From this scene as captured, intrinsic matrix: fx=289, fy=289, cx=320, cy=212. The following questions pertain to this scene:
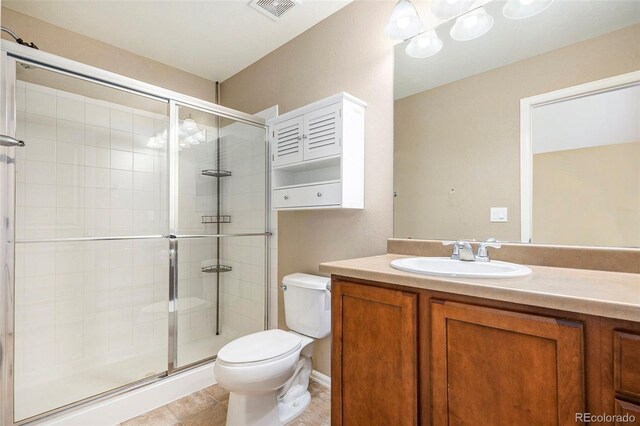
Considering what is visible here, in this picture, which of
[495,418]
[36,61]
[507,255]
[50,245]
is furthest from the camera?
[50,245]

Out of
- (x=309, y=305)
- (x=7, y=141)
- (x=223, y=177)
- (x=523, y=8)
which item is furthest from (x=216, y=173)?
(x=523, y=8)

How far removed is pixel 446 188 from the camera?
149cm

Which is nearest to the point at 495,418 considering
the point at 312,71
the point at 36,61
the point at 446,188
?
the point at 446,188

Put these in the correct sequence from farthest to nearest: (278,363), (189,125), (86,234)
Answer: (189,125)
(86,234)
(278,363)

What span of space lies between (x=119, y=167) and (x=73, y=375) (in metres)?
1.50

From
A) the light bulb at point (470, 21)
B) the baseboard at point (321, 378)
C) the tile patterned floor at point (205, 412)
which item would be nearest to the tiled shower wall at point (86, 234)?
the tile patterned floor at point (205, 412)

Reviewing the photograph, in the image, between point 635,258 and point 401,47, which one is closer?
point 635,258

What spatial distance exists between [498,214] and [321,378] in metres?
1.52

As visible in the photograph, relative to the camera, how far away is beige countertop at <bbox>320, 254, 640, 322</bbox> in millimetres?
680

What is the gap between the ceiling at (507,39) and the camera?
44.1 inches

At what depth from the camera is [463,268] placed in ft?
4.00

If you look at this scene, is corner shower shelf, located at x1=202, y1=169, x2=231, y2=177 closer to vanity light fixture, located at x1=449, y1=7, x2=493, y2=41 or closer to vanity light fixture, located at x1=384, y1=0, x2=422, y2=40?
vanity light fixture, located at x1=384, y1=0, x2=422, y2=40

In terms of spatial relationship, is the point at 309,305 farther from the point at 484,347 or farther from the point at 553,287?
the point at 553,287

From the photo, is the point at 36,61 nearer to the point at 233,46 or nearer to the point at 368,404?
the point at 233,46
